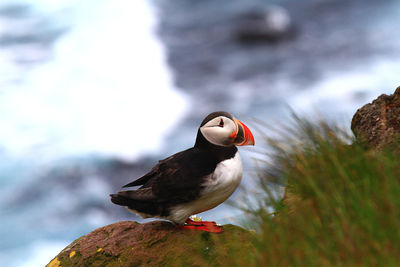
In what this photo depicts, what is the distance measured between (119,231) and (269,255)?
9.18 ft

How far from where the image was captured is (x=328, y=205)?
364cm

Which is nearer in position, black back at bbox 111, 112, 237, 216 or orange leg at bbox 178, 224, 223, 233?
black back at bbox 111, 112, 237, 216

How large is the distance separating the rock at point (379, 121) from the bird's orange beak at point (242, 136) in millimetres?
1311

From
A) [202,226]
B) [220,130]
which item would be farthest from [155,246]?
[220,130]

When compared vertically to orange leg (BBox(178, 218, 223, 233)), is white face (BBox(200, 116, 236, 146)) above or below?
above

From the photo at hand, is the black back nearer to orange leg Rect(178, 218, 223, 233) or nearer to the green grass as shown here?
orange leg Rect(178, 218, 223, 233)

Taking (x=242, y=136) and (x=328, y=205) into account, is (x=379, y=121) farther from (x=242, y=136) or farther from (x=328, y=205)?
(x=328, y=205)

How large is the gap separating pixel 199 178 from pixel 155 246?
1.14m

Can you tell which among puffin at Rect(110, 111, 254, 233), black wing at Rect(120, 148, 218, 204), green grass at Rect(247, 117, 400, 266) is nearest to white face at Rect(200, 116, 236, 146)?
puffin at Rect(110, 111, 254, 233)

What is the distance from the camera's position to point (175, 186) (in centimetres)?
505

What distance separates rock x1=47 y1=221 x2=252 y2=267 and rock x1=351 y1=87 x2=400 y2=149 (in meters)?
1.99

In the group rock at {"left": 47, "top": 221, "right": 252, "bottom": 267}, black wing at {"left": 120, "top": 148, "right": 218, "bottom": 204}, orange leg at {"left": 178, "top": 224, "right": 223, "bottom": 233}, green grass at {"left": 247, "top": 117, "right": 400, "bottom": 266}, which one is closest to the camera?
green grass at {"left": 247, "top": 117, "right": 400, "bottom": 266}

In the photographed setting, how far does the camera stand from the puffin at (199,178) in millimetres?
5031

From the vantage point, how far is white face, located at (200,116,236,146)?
17.1ft
